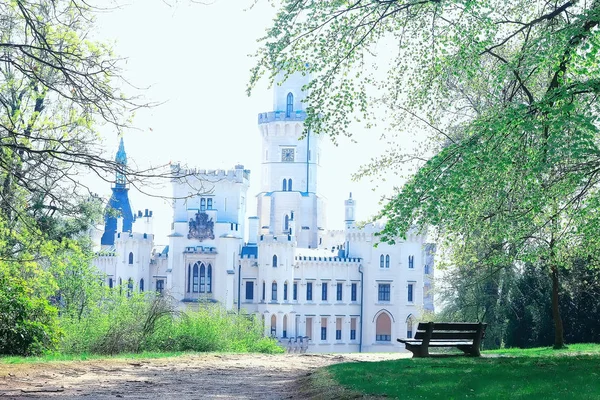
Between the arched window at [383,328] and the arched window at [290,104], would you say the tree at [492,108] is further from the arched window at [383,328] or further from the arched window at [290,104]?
the arched window at [290,104]

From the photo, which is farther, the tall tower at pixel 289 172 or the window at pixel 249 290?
the tall tower at pixel 289 172

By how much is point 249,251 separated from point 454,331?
224 ft

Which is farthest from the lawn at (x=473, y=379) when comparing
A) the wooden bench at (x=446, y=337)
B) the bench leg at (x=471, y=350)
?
the bench leg at (x=471, y=350)

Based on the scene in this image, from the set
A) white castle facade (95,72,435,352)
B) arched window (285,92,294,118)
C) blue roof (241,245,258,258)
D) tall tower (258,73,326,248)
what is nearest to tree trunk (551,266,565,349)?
white castle facade (95,72,435,352)

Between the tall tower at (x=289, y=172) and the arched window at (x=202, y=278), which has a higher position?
the tall tower at (x=289, y=172)

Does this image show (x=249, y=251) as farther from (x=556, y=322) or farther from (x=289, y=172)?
(x=556, y=322)

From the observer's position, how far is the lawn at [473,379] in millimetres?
9609

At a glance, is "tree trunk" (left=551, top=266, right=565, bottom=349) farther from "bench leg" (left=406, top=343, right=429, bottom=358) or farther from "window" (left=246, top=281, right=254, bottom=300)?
"window" (left=246, top=281, right=254, bottom=300)

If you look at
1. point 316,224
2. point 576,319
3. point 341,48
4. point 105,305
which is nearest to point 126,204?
point 316,224

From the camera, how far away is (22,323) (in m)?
16.4

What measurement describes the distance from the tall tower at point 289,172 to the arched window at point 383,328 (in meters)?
13.9

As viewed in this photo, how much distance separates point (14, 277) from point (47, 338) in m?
1.63

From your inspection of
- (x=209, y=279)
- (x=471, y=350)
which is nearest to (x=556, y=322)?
(x=471, y=350)

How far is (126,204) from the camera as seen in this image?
311ft
